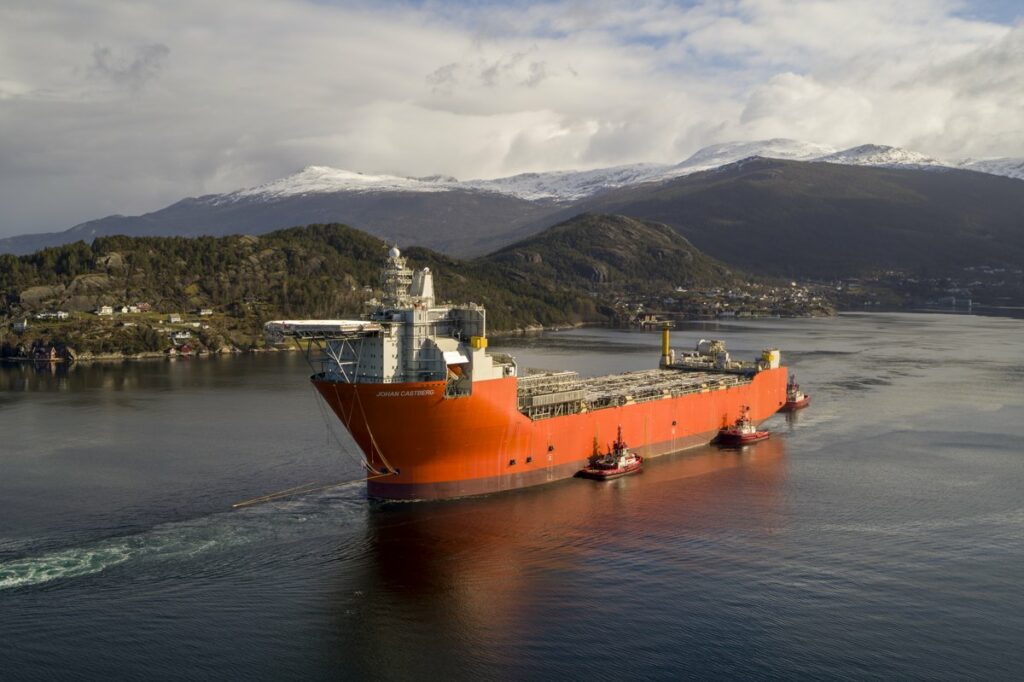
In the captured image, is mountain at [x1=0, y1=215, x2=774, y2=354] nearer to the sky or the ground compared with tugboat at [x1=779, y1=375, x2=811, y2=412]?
nearer to the sky

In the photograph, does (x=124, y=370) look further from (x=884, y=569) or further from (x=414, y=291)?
(x=884, y=569)

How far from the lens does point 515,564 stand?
72.5ft

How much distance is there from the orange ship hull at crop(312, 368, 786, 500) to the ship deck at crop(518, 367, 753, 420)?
0.75 m

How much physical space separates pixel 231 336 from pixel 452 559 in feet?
207

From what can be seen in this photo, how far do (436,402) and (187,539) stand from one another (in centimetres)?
770

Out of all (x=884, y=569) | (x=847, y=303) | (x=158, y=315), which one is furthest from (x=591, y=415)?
(x=847, y=303)

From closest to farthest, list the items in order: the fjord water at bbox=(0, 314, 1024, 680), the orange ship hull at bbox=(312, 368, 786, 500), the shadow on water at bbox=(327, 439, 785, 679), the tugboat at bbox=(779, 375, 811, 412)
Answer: the fjord water at bbox=(0, 314, 1024, 680)
the shadow on water at bbox=(327, 439, 785, 679)
the orange ship hull at bbox=(312, 368, 786, 500)
the tugboat at bbox=(779, 375, 811, 412)

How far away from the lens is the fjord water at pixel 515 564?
1736 cm

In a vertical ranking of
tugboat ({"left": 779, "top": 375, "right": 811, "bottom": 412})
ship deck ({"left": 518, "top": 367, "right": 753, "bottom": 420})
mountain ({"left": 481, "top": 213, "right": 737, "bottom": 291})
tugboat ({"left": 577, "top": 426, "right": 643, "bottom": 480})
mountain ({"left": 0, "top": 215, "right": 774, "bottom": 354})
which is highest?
mountain ({"left": 481, "top": 213, "right": 737, "bottom": 291})

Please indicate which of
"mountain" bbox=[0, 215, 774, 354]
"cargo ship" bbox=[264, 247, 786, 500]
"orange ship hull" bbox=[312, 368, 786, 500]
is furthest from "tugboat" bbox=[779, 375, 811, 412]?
"mountain" bbox=[0, 215, 774, 354]

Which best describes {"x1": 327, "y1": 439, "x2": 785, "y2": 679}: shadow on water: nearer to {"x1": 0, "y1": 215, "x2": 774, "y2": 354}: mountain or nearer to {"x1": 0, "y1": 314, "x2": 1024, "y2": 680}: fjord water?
{"x1": 0, "y1": 314, "x2": 1024, "y2": 680}: fjord water

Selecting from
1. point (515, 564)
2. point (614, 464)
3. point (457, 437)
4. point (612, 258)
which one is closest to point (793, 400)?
point (614, 464)

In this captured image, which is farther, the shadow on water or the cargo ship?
the cargo ship

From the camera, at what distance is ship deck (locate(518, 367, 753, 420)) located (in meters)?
29.9
